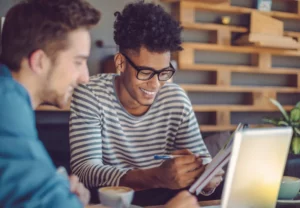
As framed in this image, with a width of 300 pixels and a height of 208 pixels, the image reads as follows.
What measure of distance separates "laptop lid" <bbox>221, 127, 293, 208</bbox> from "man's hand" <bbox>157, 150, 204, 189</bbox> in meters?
0.28

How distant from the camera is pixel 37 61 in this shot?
110cm

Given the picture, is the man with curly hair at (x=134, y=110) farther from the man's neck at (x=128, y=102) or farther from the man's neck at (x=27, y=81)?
the man's neck at (x=27, y=81)

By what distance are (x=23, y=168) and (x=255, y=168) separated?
662 mm

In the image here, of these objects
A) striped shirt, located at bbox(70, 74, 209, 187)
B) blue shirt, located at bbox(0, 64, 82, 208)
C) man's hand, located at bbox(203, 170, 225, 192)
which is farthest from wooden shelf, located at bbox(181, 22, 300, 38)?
blue shirt, located at bbox(0, 64, 82, 208)

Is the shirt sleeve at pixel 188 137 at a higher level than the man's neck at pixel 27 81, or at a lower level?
lower

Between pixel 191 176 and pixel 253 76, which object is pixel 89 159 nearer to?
pixel 191 176

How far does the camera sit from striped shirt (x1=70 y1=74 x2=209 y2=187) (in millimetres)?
1834

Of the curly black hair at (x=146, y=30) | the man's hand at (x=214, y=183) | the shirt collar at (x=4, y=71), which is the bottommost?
the man's hand at (x=214, y=183)

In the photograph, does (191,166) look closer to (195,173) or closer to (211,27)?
(195,173)

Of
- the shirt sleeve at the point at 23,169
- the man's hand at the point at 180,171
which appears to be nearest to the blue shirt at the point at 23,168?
the shirt sleeve at the point at 23,169

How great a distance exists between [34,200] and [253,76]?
11.5ft

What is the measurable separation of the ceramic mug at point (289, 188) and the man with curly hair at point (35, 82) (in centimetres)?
66

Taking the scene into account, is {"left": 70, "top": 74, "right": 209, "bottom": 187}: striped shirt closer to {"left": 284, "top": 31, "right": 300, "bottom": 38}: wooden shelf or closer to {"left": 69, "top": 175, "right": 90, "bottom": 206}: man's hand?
{"left": 69, "top": 175, "right": 90, "bottom": 206}: man's hand

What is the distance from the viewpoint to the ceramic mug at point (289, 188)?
154cm
